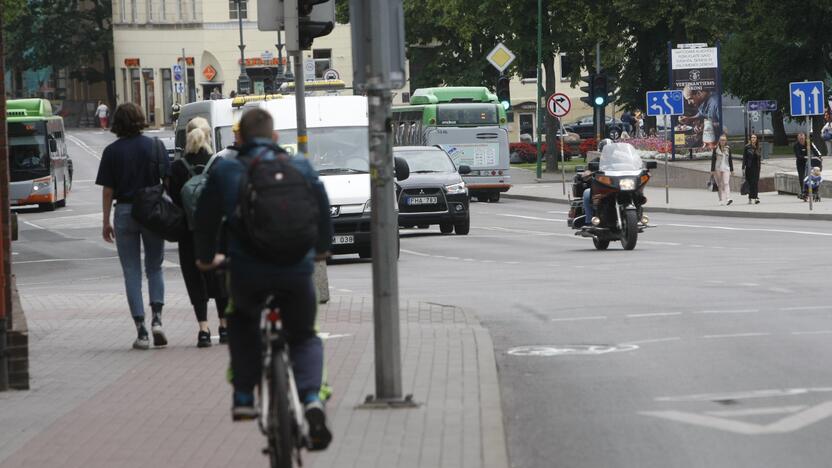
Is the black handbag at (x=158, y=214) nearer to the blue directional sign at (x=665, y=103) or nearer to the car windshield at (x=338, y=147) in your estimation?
the car windshield at (x=338, y=147)

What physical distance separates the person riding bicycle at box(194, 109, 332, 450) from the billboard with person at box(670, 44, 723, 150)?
4734cm

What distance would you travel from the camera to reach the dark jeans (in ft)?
23.7

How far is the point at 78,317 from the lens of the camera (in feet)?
52.6

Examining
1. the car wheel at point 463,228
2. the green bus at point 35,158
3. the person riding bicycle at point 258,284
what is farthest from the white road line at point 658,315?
the green bus at point 35,158

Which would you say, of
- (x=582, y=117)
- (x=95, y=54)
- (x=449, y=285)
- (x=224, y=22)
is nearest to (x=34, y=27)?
(x=95, y=54)

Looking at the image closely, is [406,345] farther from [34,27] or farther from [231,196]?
[34,27]

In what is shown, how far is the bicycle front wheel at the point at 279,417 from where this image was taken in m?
6.89

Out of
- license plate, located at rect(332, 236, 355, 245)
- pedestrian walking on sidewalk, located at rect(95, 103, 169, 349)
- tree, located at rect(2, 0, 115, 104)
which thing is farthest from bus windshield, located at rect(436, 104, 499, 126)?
tree, located at rect(2, 0, 115, 104)

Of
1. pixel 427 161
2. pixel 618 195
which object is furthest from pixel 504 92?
pixel 618 195

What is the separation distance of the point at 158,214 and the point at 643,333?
394 cm

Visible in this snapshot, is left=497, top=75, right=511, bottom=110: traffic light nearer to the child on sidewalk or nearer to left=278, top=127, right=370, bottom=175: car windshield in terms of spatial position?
the child on sidewalk

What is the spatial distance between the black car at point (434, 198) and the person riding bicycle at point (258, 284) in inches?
973

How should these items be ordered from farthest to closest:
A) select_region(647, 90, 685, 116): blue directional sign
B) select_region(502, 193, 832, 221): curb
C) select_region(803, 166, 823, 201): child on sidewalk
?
select_region(647, 90, 685, 116): blue directional sign < select_region(803, 166, 823, 201): child on sidewalk < select_region(502, 193, 832, 221): curb

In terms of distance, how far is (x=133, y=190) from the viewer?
42.7 ft
